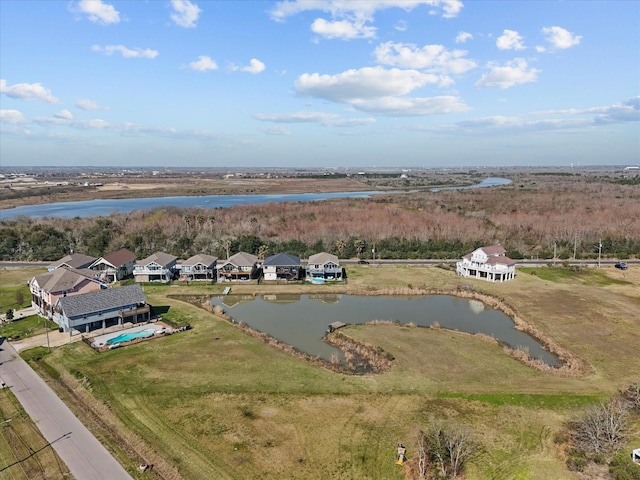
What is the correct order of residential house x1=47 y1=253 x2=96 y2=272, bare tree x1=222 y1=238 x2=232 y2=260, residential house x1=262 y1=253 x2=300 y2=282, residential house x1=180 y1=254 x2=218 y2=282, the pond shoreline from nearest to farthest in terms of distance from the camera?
the pond shoreline, residential house x1=47 y1=253 x2=96 y2=272, residential house x1=180 y1=254 x2=218 y2=282, residential house x1=262 y1=253 x2=300 y2=282, bare tree x1=222 y1=238 x2=232 y2=260

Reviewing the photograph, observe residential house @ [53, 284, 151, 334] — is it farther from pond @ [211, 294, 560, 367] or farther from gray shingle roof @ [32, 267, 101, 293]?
pond @ [211, 294, 560, 367]

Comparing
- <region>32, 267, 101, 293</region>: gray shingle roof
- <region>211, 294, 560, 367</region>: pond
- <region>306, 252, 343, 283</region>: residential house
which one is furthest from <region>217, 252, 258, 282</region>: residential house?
<region>32, 267, 101, 293</region>: gray shingle roof

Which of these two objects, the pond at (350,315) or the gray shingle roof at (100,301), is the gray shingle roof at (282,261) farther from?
the gray shingle roof at (100,301)

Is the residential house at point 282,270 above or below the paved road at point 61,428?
above

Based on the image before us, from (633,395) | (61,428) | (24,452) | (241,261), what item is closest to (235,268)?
(241,261)

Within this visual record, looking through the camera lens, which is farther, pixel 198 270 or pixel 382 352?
pixel 198 270

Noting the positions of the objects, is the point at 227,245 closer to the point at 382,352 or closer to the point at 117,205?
the point at 382,352

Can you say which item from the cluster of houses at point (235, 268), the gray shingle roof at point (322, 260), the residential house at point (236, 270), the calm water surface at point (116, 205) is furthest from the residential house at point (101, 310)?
the calm water surface at point (116, 205)
